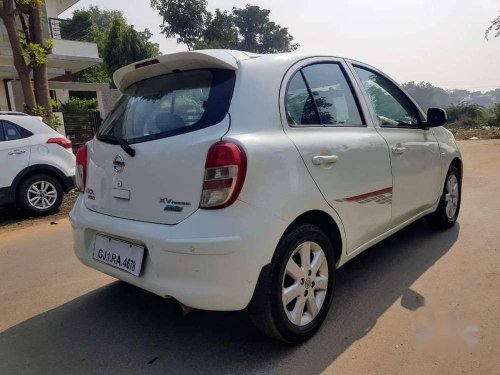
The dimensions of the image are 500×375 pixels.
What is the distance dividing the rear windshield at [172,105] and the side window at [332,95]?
2.24 ft

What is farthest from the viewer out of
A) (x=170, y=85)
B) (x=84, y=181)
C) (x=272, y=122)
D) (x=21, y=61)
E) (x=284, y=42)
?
(x=284, y=42)

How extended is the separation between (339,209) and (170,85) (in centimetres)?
135

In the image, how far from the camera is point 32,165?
6.26 metres

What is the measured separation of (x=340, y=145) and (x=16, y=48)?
8171mm

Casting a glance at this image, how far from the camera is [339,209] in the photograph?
277cm

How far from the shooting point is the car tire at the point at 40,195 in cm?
625

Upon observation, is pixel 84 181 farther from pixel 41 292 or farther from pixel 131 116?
pixel 41 292

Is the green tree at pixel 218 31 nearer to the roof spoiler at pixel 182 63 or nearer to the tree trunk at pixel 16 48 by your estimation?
the tree trunk at pixel 16 48

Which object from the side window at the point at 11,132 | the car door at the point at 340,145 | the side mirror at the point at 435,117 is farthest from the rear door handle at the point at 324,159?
the side window at the point at 11,132

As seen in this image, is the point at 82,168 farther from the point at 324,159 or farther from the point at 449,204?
the point at 449,204

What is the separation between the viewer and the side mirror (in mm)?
3980

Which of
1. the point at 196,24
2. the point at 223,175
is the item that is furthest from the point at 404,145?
the point at 196,24

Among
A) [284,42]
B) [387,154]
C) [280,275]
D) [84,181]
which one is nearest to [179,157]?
[280,275]

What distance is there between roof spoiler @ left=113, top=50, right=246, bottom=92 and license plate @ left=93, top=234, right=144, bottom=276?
1.12 metres
